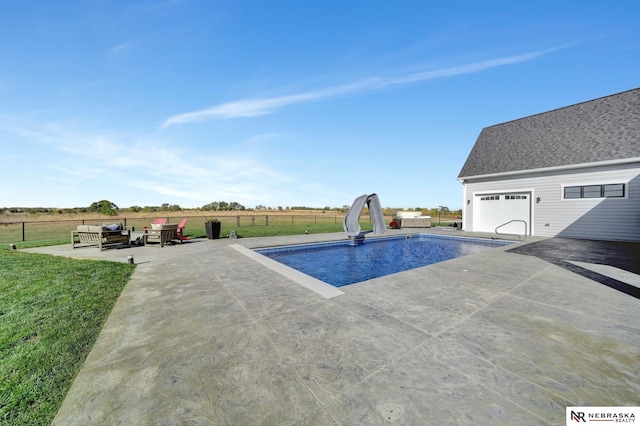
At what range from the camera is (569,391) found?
1.76 metres

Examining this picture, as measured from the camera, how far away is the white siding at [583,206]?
999 cm

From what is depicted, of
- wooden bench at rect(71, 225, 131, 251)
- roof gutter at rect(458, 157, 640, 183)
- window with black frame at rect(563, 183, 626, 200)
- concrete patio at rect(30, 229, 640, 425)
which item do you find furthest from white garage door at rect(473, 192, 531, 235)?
wooden bench at rect(71, 225, 131, 251)

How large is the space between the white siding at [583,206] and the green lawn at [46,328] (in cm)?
1691

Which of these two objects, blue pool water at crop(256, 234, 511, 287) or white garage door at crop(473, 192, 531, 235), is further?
white garage door at crop(473, 192, 531, 235)

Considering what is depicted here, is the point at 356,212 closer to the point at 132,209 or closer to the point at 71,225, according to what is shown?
the point at 71,225

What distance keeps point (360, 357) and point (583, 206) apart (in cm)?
1489

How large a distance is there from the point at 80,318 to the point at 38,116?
1409 centimetres

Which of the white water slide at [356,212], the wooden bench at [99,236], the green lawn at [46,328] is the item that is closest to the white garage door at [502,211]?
the white water slide at [356,212]

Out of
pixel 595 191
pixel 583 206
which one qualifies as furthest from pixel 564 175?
pixel 583 206

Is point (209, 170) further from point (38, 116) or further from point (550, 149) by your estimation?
point (550, 149)

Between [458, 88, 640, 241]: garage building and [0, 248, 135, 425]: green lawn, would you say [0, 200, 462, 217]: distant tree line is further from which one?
[0, 248, 135, 425]: green lawn

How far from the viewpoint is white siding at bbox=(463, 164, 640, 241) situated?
9.99m

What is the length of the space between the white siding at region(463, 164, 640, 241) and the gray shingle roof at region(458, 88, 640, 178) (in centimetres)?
63

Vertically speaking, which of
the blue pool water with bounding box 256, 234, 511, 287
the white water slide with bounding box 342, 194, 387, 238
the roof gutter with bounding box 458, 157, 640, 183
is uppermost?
the roof gutter with bounding box 458, 157, 640, 183
